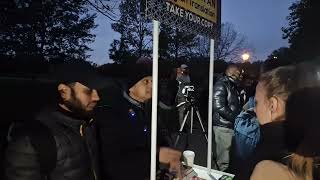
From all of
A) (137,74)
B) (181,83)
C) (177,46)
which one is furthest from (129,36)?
(137,74)

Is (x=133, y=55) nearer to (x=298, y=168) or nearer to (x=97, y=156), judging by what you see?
(x=97, y=156)

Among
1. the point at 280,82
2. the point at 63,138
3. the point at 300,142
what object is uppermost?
the point at 280,82

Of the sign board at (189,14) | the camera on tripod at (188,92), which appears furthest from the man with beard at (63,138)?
the camera on tripod at (188,92)

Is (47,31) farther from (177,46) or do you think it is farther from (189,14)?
(189,14)

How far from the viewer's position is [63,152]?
A: 1894mm

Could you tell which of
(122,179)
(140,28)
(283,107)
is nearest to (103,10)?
(122,179)

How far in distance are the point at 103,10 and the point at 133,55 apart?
880 cm

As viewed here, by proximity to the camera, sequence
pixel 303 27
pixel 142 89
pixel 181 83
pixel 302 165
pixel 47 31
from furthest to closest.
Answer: pixel 303 27
pixel 47 31
pixel 181 83
pixel 142 89
pixel 302 165

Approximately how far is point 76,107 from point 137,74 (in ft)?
3.22

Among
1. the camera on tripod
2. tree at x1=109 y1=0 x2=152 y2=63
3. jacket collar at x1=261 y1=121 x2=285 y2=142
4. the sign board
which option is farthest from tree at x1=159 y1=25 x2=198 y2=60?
jacket collar at x1=261 y1=121 x2=285 y2=142

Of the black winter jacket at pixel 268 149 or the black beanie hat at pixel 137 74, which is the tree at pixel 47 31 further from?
the black winter jacket at pixel 268 149

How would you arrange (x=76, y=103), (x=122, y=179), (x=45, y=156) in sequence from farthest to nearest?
(x=122, y=179) < (x=76, y=103) < (x=45, y=156)

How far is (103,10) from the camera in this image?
6.85m

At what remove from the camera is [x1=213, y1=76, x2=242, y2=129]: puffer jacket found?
4.64 m
